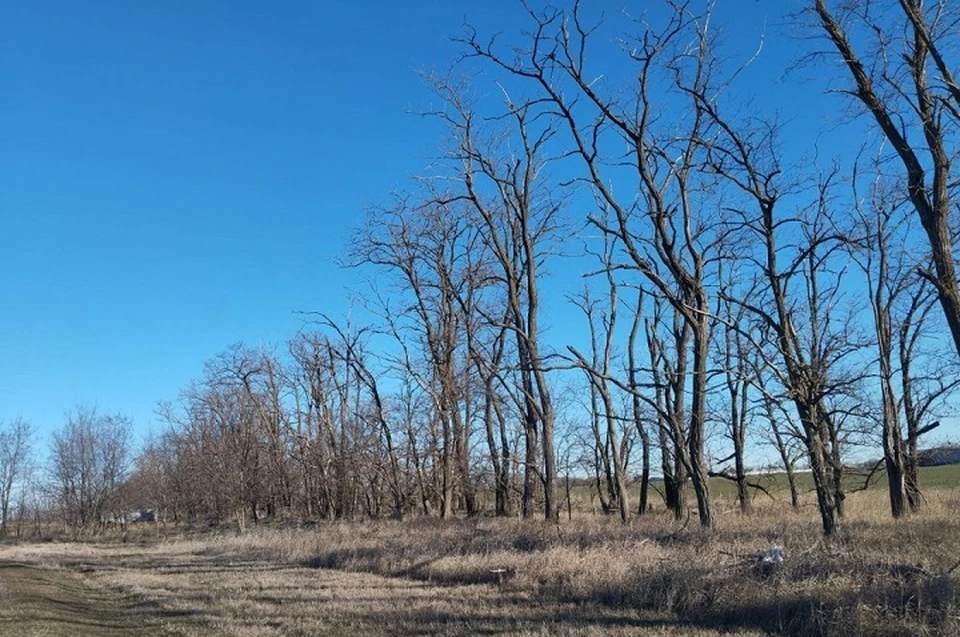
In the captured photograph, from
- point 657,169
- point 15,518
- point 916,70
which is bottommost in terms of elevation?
point 15,518

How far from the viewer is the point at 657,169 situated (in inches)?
714

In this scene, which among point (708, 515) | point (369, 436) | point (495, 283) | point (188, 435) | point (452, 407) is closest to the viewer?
point (708, 515)

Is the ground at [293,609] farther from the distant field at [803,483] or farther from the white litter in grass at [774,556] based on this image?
the distant field at [803,483]

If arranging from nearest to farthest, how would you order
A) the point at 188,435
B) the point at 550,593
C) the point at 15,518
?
the point at 550,593, the point at 188,435, the point at 15,518

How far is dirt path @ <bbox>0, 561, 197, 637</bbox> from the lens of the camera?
12094mm

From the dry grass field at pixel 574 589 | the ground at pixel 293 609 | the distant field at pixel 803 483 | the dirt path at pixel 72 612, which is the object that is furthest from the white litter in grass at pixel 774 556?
the distant field at pixel 803 483

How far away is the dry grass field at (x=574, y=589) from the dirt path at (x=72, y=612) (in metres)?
0.09

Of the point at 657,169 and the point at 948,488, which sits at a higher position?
the point at 657,169

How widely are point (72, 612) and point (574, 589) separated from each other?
981 cm

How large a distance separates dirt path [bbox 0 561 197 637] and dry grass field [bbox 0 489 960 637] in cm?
9

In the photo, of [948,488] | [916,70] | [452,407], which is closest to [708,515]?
[916,70]

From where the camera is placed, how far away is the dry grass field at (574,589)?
30.9 feet

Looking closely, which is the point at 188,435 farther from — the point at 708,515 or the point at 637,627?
the point at 637,627

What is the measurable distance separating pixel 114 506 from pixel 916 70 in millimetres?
82116
